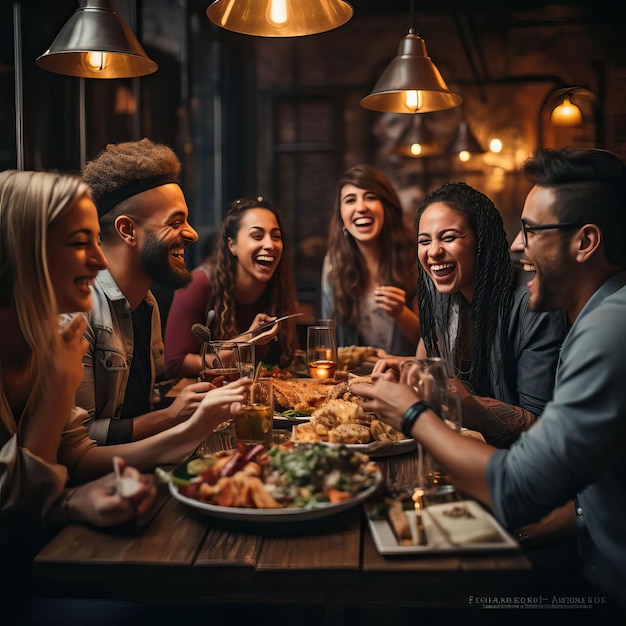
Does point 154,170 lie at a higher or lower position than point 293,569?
higher

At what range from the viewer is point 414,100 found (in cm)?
294

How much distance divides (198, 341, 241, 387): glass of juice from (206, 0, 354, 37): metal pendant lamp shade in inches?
38.0

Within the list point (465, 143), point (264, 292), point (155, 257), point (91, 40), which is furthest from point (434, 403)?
point (465, 143)

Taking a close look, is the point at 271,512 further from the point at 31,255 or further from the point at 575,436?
the point at 31,255

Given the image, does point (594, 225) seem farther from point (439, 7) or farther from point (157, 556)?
point (439, 7)

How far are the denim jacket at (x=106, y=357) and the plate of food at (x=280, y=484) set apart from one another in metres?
0.57

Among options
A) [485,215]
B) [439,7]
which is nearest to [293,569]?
[485,215]

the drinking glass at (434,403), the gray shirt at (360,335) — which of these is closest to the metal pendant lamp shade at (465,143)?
the gray shirt at (360,335)

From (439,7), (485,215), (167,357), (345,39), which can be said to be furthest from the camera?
(345,39)

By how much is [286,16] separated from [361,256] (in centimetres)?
192

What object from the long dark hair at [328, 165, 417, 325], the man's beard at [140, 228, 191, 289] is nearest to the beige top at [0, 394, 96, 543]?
the man's beard at [140, 228, 191, 289]

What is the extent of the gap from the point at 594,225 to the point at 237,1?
1.28 m

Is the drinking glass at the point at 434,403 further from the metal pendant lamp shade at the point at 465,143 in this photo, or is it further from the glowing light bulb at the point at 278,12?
the metal pendant lamp shade at the point at 465,143

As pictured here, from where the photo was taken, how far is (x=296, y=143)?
24.4 ft
